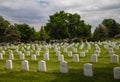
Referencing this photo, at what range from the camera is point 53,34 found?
7656 cm

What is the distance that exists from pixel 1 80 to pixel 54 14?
2558 inches

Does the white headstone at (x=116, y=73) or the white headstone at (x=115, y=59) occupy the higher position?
the white headstone at (x=115, y=59)

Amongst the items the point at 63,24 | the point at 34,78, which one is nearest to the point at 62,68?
the point at 34,78

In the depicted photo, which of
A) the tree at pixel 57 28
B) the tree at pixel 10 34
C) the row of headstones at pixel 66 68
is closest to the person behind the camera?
the row of headstones at pixel 66 68

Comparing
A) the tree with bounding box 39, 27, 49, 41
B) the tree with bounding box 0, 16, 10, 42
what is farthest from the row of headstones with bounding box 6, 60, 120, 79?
the tree with bounding box 39, 27, 49, 41

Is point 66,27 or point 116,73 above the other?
point 66,27

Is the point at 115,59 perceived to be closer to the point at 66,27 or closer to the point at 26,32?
the point at 66,27

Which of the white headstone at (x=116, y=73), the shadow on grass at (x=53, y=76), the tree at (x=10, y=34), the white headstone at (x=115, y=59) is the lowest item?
the shadow on grass at (x=53, y=76)

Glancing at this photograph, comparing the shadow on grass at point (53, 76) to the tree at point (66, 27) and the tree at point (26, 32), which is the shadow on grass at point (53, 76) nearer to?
A: the tree at point (66, 27)

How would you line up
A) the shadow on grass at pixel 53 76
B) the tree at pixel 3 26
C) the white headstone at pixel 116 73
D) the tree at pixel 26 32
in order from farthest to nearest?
the tree at pixel 26 32 → the tree at pixel 3 26 → the shadow on grass at pixel 53 76 → the white headstone at pixel 116 73

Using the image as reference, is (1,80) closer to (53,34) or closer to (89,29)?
(53,34)

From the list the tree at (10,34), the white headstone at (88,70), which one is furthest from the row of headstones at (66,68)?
the tree at (10,34)

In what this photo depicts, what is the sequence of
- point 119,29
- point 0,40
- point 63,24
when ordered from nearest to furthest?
1. point 63,24
2. point 0,40
3. point 119,29

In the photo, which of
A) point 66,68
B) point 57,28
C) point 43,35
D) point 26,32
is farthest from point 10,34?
point 66,68
